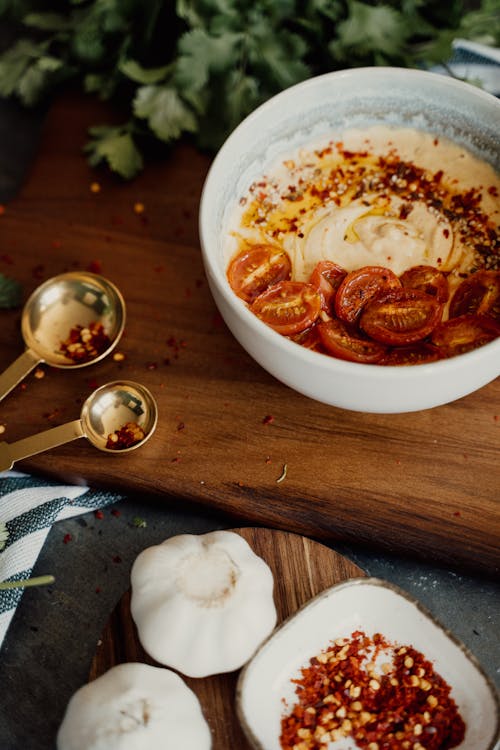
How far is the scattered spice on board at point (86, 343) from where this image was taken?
6.21 ft

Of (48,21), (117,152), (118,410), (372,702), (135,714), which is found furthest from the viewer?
(48,21)

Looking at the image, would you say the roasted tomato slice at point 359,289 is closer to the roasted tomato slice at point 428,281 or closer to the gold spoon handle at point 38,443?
the roasted tomato slice at point 428,281

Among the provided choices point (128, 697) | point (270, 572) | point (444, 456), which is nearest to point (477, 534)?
point (444, 456)

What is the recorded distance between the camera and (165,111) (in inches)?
82.0

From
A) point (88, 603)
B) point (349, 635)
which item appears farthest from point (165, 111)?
point (349, 635)

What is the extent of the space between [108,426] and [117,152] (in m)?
0.72

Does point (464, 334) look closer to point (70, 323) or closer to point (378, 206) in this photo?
point (378, 206)

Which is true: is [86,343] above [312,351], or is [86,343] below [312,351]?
below

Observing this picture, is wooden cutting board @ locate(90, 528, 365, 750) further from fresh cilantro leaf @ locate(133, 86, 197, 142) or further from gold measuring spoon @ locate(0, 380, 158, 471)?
fresh cilantro leaf @ locate(133, 86, 197, 142)

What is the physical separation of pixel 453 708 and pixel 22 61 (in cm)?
197

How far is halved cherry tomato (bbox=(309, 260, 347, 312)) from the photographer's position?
1679 millimetres

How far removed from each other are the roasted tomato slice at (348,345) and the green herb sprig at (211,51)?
0.71 metres

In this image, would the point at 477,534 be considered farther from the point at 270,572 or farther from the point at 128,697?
the point at 128,697

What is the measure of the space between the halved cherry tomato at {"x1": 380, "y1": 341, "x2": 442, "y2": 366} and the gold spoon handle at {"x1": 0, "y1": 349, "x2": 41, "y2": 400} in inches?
31.4
